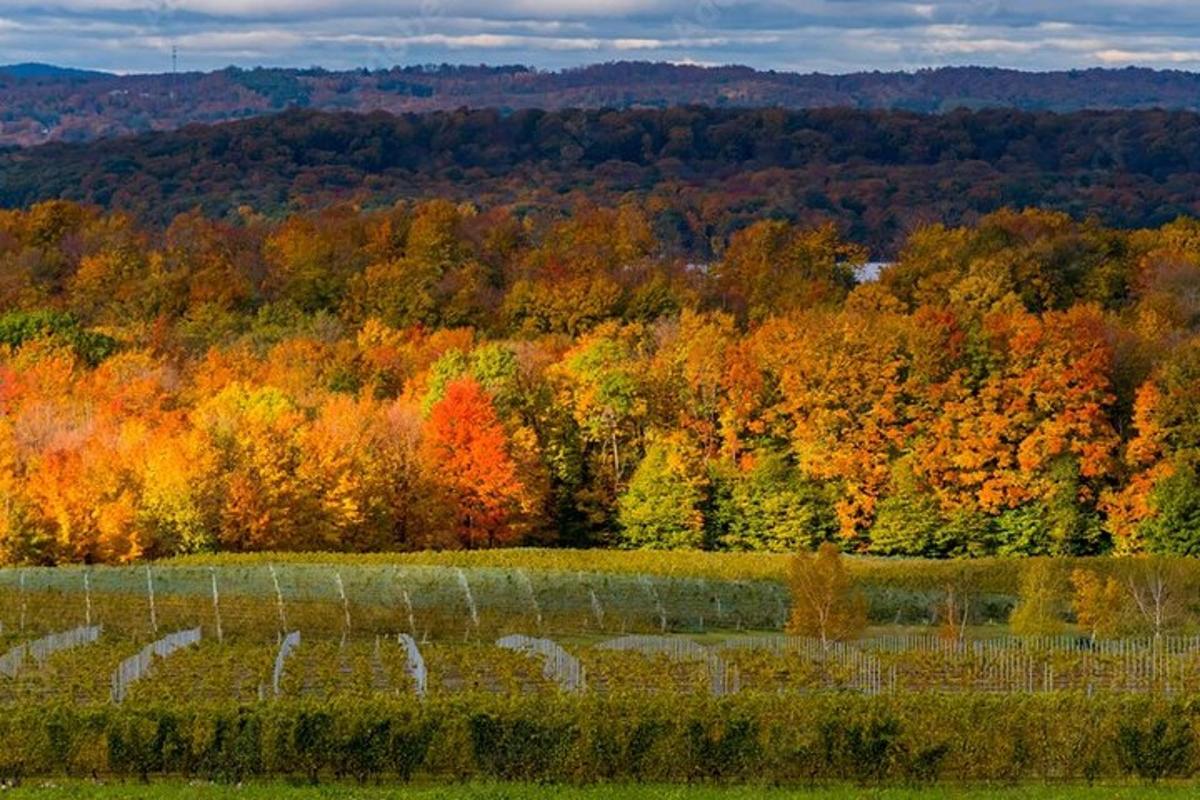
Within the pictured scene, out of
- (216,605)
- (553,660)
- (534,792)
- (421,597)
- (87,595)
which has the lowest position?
(421,597)

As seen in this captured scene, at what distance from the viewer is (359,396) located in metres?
99.6

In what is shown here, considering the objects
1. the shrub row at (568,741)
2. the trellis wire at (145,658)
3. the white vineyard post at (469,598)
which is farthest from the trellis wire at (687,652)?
the trellis wire at (145,658)

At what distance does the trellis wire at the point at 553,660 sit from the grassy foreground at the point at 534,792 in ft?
26.5

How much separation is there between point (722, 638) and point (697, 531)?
25.9 meters

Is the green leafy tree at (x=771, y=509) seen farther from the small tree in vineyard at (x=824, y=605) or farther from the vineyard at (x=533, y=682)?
the small tree in vineyard at (x=824, y=605)

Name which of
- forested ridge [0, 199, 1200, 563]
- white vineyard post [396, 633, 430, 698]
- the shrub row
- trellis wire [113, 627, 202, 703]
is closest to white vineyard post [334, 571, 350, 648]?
white vineyard post [396, 633, 430, 698]

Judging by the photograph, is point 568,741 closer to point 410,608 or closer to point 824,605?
point 824,605

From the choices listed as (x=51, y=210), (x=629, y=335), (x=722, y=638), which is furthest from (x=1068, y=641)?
(x=51, y=210)

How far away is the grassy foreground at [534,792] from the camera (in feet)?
124

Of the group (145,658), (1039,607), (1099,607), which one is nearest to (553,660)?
(145,658)

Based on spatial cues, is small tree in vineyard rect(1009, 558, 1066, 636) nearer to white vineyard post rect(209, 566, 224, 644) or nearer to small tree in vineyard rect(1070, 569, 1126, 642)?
small tree in vineyard rect(1070, 569, 1126, 642)

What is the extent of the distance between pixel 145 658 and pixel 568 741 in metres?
16.0

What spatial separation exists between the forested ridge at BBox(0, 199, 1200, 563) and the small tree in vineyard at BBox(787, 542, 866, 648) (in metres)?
25.3

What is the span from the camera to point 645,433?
96.8 meters
